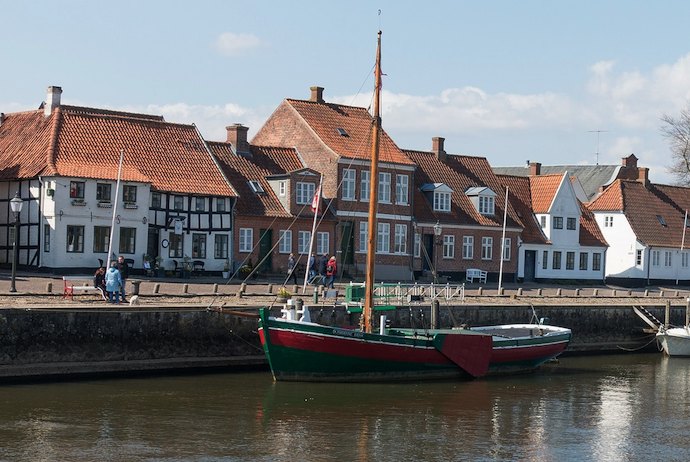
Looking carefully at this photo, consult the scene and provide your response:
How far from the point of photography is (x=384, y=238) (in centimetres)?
6406

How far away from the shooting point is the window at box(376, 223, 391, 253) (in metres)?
63.8

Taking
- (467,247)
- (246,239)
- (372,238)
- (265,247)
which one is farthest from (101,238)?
(467,247)

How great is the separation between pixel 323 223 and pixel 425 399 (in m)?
27.9

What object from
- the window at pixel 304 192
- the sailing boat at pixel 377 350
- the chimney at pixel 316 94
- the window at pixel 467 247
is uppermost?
the chimney at pixel 316 94

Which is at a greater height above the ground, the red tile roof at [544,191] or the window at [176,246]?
the red tile roof at [544,191]

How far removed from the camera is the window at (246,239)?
5828 centimetres

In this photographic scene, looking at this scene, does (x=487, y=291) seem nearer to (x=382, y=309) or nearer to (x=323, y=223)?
(x=323, y=223)

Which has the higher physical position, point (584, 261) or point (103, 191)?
point (103, 191)

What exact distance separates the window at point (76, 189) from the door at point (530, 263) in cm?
2900

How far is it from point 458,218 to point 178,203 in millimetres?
17504

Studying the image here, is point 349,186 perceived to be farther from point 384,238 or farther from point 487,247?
point 487,247

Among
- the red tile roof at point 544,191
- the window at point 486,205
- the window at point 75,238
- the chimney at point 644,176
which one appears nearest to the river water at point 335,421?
the window at point 75,238

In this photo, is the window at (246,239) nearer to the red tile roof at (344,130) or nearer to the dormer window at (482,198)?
the red tile roof at (344,130)

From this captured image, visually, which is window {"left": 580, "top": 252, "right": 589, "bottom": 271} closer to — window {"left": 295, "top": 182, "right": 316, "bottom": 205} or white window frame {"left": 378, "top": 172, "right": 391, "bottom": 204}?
white window frame {"left": 378, "top": 172, "right": 391, "bottom": 204}
